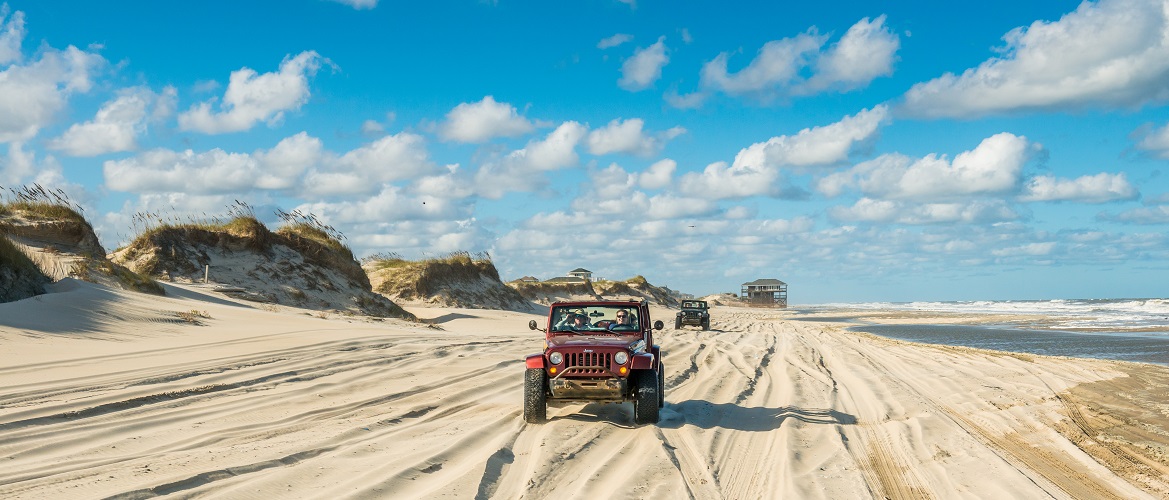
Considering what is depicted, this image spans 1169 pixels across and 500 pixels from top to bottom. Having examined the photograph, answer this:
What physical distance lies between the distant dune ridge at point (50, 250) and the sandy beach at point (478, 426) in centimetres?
111

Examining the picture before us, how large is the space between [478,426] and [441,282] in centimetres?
3199

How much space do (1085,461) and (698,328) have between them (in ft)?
88.9

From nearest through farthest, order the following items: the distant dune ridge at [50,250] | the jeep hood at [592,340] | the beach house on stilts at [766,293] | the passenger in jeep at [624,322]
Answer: the jeep hood at [592,340] → the passenger in jeep at [624,322] → the distant dune ridge at [50,250] → the beach house on stilts at [766,293]

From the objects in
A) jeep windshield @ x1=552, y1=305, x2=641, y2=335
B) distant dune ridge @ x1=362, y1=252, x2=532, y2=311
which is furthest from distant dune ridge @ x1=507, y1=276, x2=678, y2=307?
jeep windshield @ x1=552, y1=305, x2=641, y2=335

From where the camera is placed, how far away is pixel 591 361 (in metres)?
9.23

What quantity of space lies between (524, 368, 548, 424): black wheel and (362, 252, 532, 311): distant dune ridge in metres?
29.8

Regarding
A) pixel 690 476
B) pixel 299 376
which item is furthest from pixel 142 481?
pixel 299 376

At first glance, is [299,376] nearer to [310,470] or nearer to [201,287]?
[310,470]

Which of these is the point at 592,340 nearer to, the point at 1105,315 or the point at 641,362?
the point at 641,362

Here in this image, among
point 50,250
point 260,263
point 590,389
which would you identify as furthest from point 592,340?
point 260,263

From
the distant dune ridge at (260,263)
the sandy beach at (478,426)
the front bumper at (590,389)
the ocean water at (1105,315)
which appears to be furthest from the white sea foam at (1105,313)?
the front bumper at (590,389)

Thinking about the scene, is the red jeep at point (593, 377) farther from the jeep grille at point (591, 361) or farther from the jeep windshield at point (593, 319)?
the jeep windshield at point (593, 319)

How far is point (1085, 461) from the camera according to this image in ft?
→ 27.1

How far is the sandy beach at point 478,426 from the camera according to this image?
6.59 m
